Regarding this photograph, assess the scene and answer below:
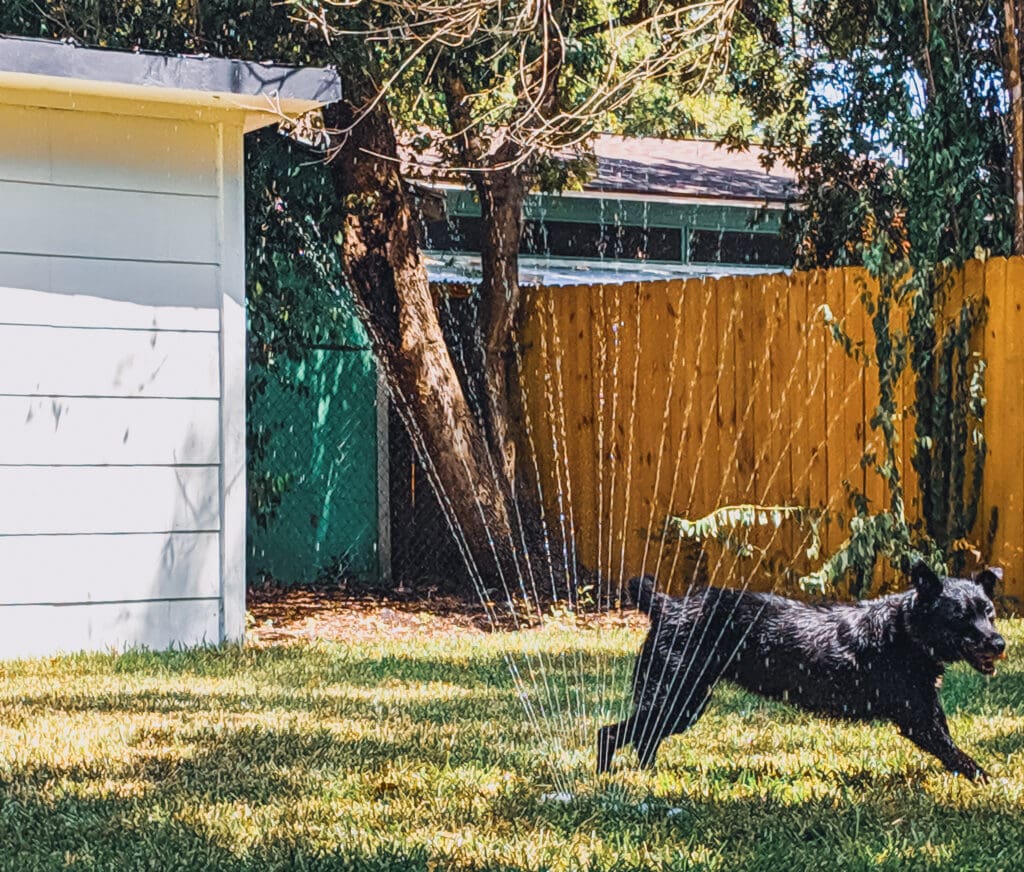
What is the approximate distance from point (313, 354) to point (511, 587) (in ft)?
7.06

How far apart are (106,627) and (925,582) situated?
15.4 feet

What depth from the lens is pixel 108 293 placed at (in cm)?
816

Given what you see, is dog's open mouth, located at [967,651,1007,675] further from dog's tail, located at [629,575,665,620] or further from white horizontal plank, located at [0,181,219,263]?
white horizontal plank, located at [0,181,219,263]

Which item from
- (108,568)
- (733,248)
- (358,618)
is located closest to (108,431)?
(108,568)

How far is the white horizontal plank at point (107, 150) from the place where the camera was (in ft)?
26.0

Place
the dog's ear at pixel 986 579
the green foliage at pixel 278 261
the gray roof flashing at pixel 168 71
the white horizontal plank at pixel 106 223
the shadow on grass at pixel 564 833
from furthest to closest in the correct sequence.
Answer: the green foliage at pixel 278 261, the white horizontal plank at pixel 106 223, the gray roof flashing at pixel 168 71, the dog's ear at pixel 986 579, the shadow on grass at pixel 564 833

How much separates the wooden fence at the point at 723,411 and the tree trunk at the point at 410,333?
91cm

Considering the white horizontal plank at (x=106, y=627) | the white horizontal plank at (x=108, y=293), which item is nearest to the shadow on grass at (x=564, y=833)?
the white horizontal plank at (x=106, y=627)

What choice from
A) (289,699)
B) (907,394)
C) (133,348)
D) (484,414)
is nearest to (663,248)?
(484,414)

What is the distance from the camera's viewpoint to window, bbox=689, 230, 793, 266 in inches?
718

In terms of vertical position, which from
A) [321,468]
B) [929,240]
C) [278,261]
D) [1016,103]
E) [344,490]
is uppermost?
[1016,103]

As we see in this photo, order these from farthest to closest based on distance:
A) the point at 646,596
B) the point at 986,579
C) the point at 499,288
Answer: the point at 499,288 → the point at 646,596 → the point at 986,579

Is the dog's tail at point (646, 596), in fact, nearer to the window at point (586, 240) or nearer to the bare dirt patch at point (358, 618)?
the bare dirt patch at point (358, 618)

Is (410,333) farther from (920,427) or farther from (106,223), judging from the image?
(920,427)
